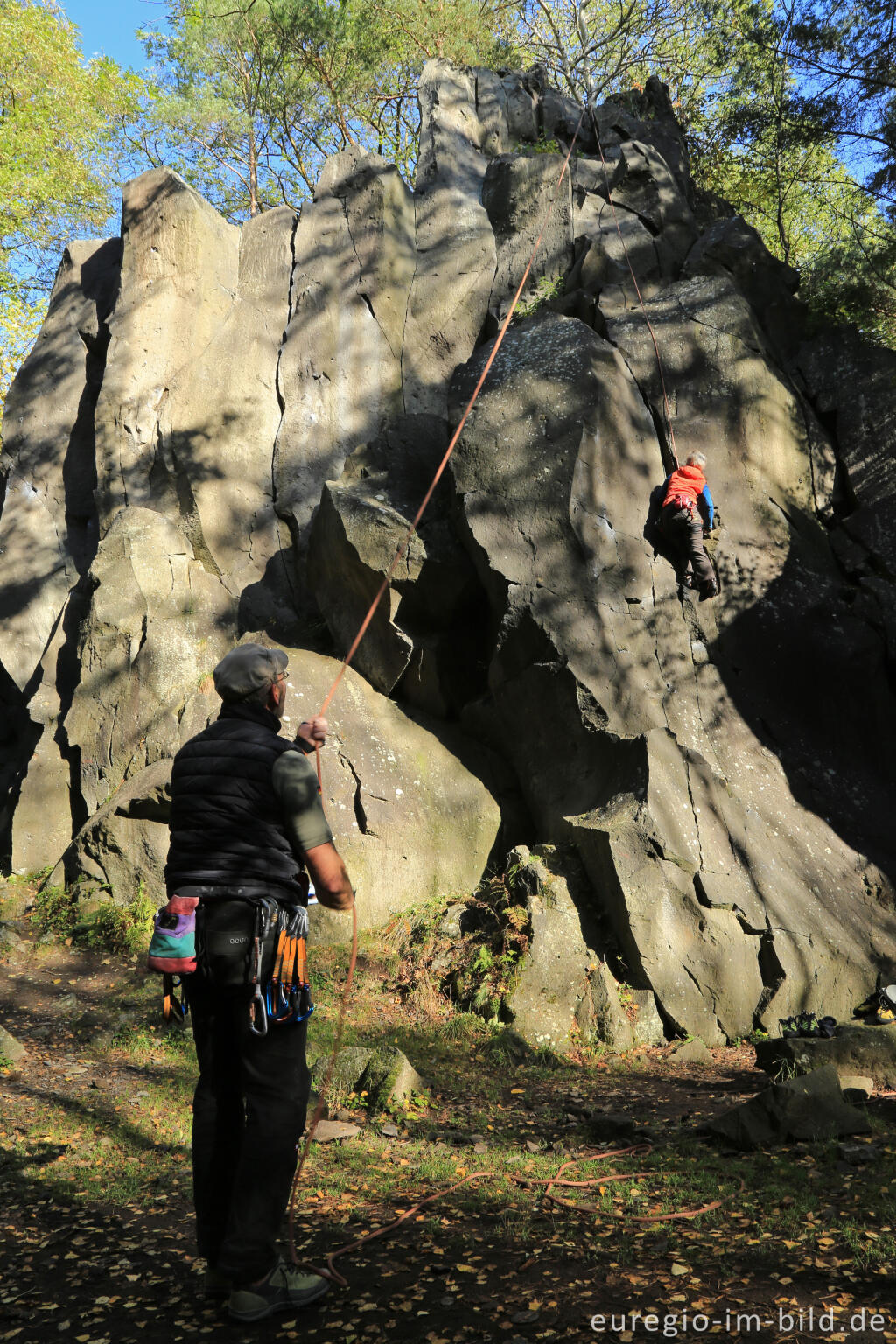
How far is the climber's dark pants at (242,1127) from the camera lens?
120 inches

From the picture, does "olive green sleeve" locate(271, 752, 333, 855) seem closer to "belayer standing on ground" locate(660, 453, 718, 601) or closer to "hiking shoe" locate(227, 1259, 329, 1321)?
"hiking shoe" locate(227, 1259, 329, 1321)

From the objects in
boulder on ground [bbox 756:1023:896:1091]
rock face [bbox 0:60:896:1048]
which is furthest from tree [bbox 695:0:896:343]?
boulder on ground [bbox 756:1023:896:1091]

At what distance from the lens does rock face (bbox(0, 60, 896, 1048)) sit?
8.40m

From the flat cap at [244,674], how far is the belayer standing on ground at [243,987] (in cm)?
15

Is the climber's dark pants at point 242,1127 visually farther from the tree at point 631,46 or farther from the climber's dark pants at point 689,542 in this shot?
the tree at point 631,46

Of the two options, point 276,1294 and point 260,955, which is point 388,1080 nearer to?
point 276,1294

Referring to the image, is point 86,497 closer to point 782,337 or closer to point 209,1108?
point 782,337

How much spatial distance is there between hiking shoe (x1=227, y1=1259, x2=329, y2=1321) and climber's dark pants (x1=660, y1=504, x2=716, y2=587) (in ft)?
26.0

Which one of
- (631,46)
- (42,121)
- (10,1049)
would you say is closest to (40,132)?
(42,121)

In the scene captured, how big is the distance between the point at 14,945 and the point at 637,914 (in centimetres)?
624

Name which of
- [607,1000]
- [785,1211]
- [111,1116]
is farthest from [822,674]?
[111,1116]

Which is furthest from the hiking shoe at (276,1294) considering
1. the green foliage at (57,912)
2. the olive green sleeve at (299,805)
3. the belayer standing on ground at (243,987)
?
the green foliage at (57,912)

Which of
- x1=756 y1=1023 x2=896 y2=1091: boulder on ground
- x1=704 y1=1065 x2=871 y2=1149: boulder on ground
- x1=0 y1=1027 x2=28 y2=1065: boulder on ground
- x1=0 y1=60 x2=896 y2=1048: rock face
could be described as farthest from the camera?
x1=0 y1=60 x2=896 y2=1048: rock face

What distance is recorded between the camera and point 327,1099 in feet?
19.1
